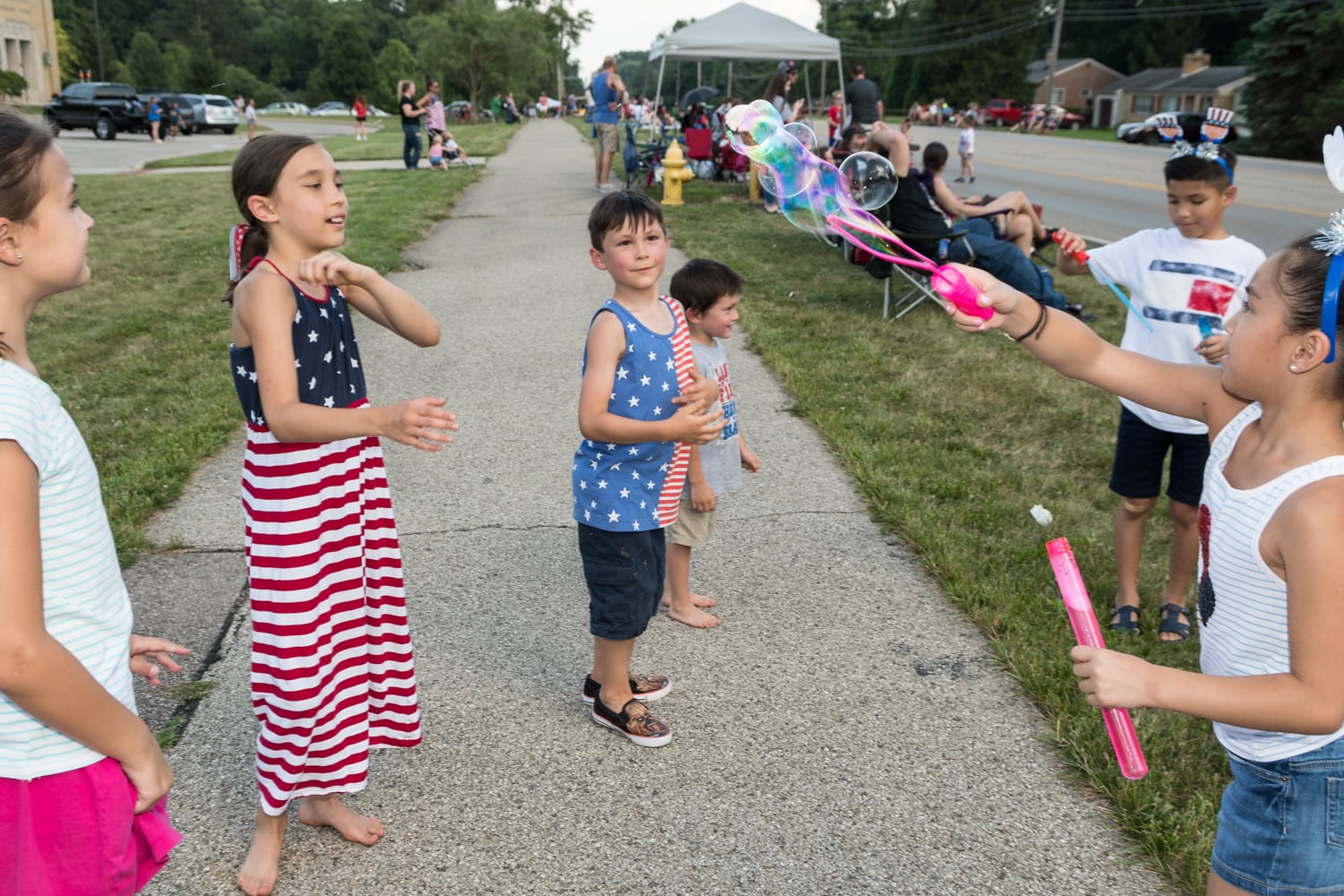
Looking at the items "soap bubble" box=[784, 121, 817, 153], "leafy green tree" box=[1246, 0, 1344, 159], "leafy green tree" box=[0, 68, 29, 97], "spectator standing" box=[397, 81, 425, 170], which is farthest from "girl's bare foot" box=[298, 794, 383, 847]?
"leafy green tree" box=[1246, 0, 1344, 159]

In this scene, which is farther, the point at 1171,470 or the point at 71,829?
the point at 1171,470

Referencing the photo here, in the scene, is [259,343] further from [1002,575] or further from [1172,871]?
[1002,575]

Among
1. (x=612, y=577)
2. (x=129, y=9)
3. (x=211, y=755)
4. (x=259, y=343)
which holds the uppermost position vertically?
(x=129, y=9)

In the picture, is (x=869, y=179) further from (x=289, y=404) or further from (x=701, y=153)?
(x=701, y=153)

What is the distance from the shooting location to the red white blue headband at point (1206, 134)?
→ 11.7 feet

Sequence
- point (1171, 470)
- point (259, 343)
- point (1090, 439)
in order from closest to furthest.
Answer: point (259, 343) → point (1171, 470) → point (1090, 439)

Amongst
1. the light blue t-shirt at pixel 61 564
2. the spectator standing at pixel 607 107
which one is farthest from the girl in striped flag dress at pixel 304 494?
the spectator standing at pixel 607 107

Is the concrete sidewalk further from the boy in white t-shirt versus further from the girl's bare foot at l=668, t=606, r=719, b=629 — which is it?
the boy in white t-shirt

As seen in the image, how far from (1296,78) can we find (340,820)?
129ft

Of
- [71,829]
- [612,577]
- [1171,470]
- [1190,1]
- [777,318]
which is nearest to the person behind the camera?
[71,829]

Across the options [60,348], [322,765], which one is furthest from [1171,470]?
[60,348]

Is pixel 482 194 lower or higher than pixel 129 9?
lower

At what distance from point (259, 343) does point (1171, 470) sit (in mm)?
3195

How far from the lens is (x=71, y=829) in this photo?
4.87 ft
